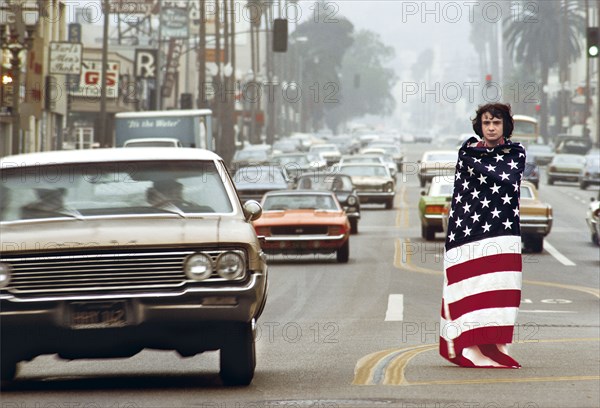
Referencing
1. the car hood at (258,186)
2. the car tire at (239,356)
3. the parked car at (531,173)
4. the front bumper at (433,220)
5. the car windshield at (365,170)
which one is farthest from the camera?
the parked car at (531,173)

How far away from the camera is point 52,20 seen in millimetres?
61375

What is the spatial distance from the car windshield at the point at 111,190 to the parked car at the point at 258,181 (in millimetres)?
29810

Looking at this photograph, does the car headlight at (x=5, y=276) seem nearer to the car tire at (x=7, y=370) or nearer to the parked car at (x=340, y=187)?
the car tire at (x=7, y=370)

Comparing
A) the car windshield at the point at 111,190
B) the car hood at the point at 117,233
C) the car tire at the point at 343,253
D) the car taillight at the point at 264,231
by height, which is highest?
the car windshield at the point at 111,190

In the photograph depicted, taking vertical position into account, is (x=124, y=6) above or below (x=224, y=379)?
above

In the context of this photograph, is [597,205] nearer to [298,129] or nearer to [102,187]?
[102,187]

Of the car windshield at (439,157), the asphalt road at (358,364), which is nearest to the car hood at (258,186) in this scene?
the car windshield at (439,157)

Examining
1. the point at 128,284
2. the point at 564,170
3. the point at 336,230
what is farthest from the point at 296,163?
the point at 128,284

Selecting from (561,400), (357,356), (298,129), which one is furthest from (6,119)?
(298,129)

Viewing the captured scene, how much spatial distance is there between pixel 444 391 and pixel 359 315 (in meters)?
8.32

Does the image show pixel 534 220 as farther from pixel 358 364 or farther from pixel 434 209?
pixel 358 364

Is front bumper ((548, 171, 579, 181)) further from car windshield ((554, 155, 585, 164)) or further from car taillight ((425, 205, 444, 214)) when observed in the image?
car taillight ((425, 205, 444, 214))

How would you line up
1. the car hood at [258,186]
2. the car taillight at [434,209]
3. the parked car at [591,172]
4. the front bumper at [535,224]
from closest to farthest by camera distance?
1. the front bumper at [535,224]
2. the car taillight at [434,209]
3. the car hood at [258,186]
4. the parked car at [591,172]

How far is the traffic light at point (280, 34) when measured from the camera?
5319 centimetres
